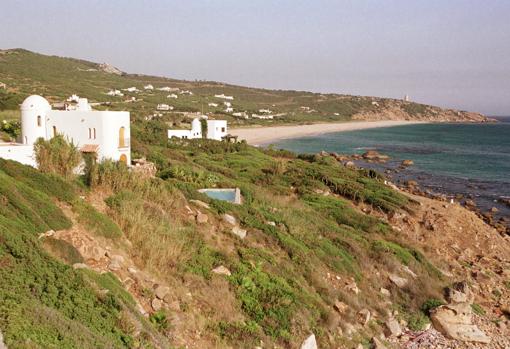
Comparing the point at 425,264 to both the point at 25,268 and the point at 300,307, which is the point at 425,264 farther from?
the point at 25,268

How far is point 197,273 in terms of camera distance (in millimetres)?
10750

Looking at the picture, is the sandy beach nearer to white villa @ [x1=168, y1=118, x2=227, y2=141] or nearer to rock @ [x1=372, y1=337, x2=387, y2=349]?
white villa @ [x1=168, y1=118, x2=227, y2=141]

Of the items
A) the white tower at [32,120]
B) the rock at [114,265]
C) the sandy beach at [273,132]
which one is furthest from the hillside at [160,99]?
the rock at [114,265]

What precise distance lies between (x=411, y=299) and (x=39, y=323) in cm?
1220

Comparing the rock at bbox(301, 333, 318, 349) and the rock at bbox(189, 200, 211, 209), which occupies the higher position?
the rock at bbox(189, 200, 211, 209)

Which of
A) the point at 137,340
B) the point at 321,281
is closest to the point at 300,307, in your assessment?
the point at 321,281

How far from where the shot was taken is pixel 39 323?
19.4 feet

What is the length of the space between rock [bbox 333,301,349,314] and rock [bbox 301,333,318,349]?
222 cm

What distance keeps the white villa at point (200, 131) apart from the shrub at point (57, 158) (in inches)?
1438

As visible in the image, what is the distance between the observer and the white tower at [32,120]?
18516mm

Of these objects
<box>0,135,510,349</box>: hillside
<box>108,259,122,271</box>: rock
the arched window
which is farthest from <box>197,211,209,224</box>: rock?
the arched window

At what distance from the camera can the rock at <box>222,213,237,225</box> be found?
1498 cm

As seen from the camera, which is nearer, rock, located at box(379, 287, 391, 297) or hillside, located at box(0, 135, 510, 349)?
hillside, located at box(0, 135, 510, 349)

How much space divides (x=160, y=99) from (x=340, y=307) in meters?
112
